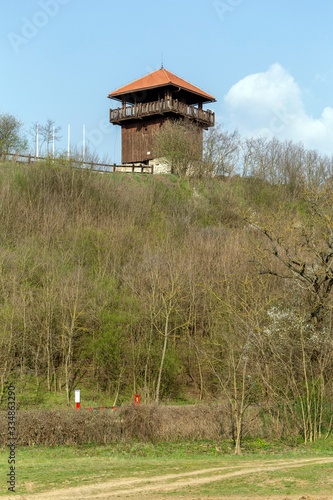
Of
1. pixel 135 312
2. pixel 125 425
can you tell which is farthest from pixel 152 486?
pixel 135 312

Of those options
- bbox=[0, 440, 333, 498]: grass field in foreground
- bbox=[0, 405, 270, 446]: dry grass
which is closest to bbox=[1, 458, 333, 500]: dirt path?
bbox=[0, 440, 333, 498]: grass field in foreground

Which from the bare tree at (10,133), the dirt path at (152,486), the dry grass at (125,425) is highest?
the bare tree at (10,133)

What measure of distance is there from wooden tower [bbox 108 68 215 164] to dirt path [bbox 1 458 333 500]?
38.6 metres

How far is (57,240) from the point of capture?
30.4 m

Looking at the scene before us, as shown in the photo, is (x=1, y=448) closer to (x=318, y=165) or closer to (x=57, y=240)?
(x=57, y=240)

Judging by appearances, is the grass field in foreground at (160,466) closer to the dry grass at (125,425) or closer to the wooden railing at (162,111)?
the dry grass at (125,425)

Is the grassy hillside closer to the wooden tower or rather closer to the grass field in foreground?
the grass field in foreground

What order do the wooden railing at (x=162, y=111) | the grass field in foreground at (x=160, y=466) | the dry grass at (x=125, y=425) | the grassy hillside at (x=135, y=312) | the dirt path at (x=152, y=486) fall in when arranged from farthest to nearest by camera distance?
1. the wooden railing at (x=162, y=111)
2. the grassy hillside at (x=135, y=312)
3. the dry grass at (x=125, y=425)
4. the grass field in foreground at (x=160, y=466)
5. the dirt path at (x=152, y=486)

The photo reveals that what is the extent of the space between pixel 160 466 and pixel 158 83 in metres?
40.5

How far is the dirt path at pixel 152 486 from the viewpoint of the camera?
8539 millimetres

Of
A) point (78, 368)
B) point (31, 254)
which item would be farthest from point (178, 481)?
point (31, 254)

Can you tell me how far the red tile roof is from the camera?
46469mm

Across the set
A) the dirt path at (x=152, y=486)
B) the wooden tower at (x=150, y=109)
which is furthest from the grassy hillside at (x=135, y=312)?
the wooden tower at (x=150, y=109)

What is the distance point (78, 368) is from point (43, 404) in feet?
9.02
